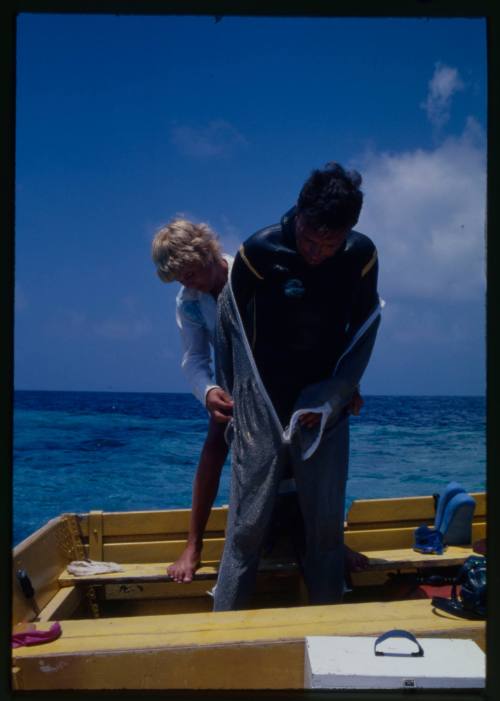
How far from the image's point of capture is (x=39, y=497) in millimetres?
18953

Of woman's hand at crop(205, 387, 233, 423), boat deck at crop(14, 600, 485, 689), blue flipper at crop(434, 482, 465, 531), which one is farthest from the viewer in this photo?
blue flipper at crop(434, 482, 465, 531)

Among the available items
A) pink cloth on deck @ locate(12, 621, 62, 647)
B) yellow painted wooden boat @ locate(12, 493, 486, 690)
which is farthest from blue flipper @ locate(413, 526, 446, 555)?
pink cloth on deck @ locate(12, 621, 62, 647)

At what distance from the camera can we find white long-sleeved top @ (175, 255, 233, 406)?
11.1ft

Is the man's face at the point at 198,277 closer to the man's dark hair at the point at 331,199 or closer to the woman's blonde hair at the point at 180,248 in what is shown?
the woman's blonde hair at the point at 180,248

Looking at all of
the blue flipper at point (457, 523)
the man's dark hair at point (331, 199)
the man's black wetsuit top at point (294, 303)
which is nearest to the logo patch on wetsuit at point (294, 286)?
the man's black wetsuit top at point (294, 303)

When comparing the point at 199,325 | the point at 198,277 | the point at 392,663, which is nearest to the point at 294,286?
the point at 198,277

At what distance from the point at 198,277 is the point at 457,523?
1.86m

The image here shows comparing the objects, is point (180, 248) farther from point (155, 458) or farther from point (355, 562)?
point (155, 458)

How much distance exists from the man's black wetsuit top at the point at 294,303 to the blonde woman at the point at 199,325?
10.3 inches

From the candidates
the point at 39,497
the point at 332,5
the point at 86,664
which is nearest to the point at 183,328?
the point at 86,664

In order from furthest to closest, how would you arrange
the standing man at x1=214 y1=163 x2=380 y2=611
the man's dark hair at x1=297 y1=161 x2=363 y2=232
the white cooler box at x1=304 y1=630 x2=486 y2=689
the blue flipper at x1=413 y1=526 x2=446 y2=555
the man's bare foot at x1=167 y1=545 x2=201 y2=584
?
the blue flipper at x1=413 y1=526 x2=446 y2=555, the man's bare foot at x1=167 y1=545 x2=201 y2=584, the standing man at x1=214 y1=163 x2=380 y2=611, the man's dark hair at x1=297 y1=161 x2=363 y2=232, the white cooler box at x1=304 y1=630 x2=486 y2=689

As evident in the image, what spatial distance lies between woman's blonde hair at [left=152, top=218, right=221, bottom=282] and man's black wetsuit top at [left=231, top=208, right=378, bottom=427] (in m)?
0.29

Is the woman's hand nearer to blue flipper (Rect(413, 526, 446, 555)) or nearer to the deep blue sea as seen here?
blue flipper (Rect(413, 526, 446, 555))
